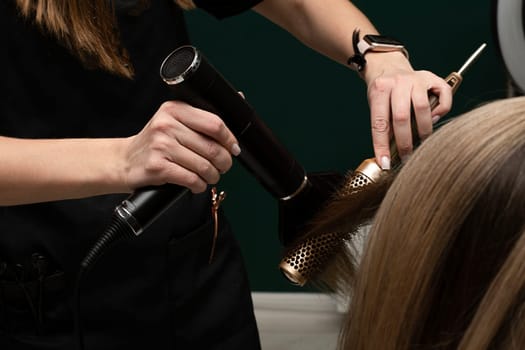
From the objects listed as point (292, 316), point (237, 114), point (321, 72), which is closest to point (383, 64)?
Answer: point (237, 114)

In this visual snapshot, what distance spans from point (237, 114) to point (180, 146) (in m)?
0.08

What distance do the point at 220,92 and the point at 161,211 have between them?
0.48 ft

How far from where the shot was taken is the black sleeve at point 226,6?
1110 mm

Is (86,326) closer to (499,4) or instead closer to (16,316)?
(16,316)

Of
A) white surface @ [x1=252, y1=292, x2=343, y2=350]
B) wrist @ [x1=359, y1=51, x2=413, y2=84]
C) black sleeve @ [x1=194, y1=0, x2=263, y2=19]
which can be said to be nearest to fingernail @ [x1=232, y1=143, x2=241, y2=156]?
wrist @ [x1=359, y1=51, x2=413, y2=84]

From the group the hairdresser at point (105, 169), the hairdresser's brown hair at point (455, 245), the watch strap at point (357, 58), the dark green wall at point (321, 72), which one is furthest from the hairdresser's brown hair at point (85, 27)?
the dark green wall at point (321, 72)

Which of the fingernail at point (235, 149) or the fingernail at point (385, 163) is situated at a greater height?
the fingernail at point (235, 149)

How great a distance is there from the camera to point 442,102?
912mm

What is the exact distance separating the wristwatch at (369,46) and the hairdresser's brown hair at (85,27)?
321 mm

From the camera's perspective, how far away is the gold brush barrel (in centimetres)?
86

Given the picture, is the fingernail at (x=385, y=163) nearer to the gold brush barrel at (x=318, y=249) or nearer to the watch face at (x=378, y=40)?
the gold brush barrel at (x=318, y=249)

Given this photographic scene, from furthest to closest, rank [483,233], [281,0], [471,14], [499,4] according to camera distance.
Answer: [471,14], [499,4], [281,0], [483,233]

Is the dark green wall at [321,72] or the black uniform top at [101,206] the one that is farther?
the dark green wall at [321,72]

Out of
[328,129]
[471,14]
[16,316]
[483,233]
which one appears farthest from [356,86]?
[483,233]
